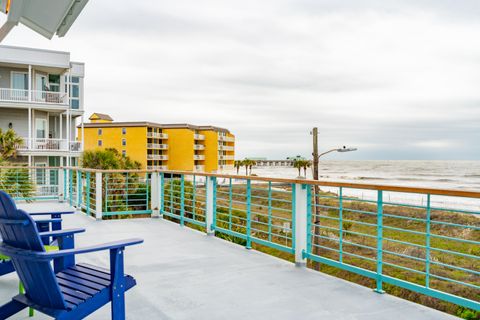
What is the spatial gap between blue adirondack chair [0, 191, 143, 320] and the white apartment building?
62.5 ft

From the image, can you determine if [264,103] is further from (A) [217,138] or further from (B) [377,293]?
(B) [377,293]

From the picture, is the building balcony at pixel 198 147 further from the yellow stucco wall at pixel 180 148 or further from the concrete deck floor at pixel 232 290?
the concrete deck floor at pixel 232 290

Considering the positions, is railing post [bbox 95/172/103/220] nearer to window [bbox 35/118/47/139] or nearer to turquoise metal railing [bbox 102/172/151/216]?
turquoise metal railing [bbox 102/172/151/216]

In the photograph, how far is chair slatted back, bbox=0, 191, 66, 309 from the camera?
2.16 metres

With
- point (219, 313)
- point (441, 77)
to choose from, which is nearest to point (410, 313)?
point (219, 313)

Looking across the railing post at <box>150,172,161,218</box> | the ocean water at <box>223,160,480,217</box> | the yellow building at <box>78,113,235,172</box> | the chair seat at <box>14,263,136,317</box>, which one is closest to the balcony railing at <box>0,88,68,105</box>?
the railing post at <box>150,172,161,218</box>

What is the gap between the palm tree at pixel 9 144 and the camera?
60.1 ft

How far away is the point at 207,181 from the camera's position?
636 cm

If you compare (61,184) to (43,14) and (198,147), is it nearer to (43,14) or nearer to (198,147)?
(43,14)

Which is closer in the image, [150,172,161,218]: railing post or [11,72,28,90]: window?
[150,172,161,218]: railing post

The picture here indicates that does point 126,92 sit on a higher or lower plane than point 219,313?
higher

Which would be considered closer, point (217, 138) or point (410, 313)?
point (410, 313)

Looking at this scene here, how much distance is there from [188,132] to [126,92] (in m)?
11.3

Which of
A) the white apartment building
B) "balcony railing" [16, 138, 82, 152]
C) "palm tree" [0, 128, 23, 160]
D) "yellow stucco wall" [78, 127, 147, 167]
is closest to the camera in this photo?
"palm tree" [0, 128, 23, 160]
